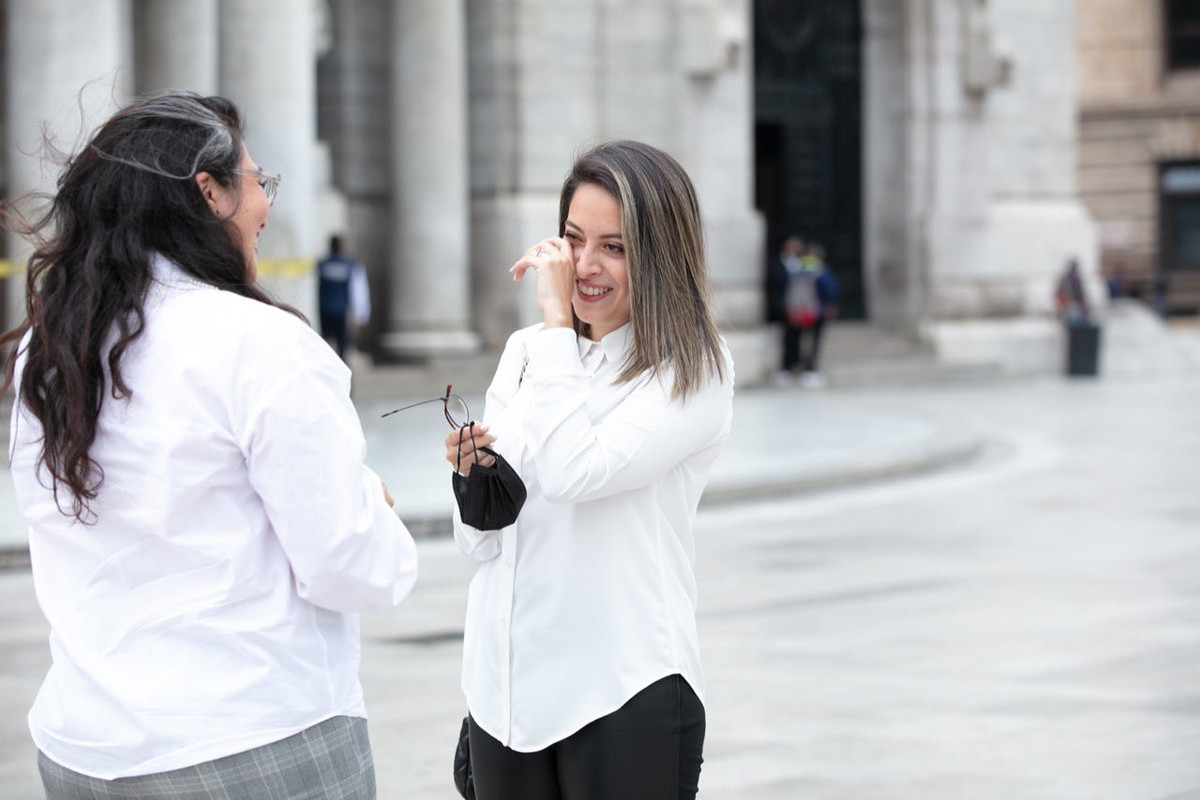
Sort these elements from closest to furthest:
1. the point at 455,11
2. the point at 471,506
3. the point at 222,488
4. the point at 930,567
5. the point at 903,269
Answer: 1. the point at 222,488
2. the point at 471,506
3. the point at 930,567
4. the point at 455,11
5. the point at 903,269

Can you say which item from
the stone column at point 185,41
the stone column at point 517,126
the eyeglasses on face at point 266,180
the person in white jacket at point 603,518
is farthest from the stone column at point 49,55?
the eyeglasses on face at point 266,180

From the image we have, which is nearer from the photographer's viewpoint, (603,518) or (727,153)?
(603,518)

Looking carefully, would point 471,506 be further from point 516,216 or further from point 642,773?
point 516,216

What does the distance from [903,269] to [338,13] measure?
9.61 m

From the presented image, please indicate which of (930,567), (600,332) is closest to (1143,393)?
(930,567)

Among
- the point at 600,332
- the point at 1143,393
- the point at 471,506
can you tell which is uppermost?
the point at 600,332

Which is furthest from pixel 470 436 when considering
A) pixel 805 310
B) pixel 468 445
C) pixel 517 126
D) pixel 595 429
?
pixel 805 310

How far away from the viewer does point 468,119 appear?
22.8 metres

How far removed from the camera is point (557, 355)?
125 inches

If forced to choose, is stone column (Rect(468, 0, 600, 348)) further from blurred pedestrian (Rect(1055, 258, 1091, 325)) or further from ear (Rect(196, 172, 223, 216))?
ear (Rect(196, 172, 223, 216))

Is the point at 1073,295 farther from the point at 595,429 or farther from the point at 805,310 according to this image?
the point at 595,429

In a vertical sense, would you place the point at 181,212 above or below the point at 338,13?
below

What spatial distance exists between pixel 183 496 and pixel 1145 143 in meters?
47.1

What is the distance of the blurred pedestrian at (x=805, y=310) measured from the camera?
79.0 feet
